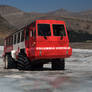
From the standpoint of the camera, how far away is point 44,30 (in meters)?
14.9

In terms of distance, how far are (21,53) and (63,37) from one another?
2.57 m

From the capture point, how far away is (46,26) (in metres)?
15.0

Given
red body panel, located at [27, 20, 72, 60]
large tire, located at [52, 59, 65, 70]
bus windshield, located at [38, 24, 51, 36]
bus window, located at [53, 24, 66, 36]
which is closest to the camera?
red body panel, located at [27, 20, 72, 60]

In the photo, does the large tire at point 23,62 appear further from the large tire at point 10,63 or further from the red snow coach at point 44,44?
the large tire at point 10,63

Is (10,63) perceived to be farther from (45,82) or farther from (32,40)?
(45,82)

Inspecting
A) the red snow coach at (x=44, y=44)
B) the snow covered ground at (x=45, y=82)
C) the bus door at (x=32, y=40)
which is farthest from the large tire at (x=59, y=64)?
the snow covered ground at (x=45, y=82)

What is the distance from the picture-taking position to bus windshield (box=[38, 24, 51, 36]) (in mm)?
14758

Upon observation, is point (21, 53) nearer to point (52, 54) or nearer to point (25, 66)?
point (25, 66)

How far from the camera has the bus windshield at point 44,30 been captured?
14.8 meters

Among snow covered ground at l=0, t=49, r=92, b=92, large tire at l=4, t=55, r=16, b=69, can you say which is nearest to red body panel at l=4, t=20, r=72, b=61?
snow covered ground at l=0, t=49, r=92, b=92

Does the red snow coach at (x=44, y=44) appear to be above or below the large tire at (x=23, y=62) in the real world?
above

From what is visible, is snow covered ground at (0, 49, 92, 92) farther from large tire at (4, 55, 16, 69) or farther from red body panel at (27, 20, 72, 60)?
large tire at (4, 55, 16, 69)

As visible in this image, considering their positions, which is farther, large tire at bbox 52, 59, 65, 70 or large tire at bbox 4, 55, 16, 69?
large tire at bbox 4, 55, 16, 69

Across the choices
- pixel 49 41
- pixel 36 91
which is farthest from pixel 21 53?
pixel 36 91
